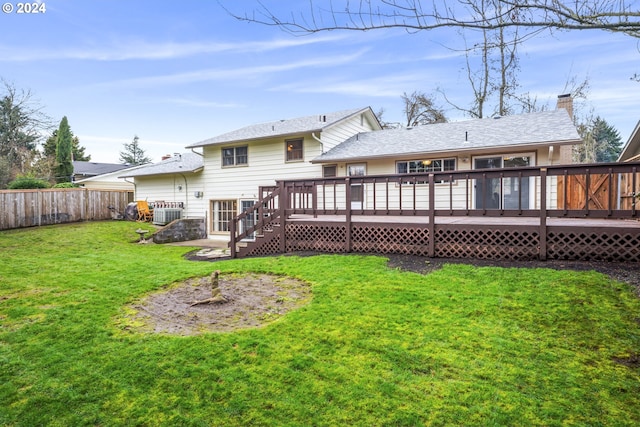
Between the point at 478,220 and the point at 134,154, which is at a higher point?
the point at 134,154

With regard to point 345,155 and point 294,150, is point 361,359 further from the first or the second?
point 294,150

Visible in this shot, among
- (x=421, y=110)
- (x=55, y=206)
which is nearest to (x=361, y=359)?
(x=55, y=206)

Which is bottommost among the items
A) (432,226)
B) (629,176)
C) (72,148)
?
(432,226)

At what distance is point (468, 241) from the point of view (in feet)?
21.6

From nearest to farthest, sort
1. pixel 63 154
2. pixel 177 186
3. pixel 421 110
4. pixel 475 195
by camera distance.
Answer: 1. pixel 475 195
2. pixel 177 186
3. pixel 421 110
4. pixel 63 154

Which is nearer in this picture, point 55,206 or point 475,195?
point 475,195

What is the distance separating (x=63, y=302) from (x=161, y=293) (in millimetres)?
1301

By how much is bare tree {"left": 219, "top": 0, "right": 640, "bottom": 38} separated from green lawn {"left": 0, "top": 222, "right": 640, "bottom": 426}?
2639mm

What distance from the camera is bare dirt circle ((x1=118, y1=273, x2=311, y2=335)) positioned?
4.22m

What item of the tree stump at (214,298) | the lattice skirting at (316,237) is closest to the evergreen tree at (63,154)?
the lattice skirting at (316,237)

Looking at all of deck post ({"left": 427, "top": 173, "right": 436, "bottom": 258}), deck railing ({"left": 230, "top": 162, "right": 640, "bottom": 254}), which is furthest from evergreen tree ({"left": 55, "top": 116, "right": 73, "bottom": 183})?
deck post ({"left": 427, "top": 173, "right": 436, "bottom": 258})

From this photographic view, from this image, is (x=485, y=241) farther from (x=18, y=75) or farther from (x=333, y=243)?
(x=18, y=75)

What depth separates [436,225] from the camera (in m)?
6.85

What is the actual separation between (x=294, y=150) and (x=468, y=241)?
8.03m
